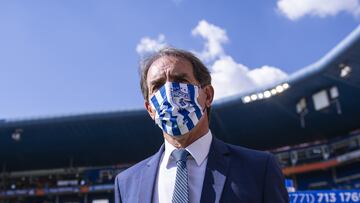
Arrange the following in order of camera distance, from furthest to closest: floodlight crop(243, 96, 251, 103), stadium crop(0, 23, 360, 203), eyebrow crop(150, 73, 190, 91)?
floodlight crop(243, 96, 251, 103)
stadium crop(0, 23, 360, 203)
eyebrow crop(150, 73, 190, 91)

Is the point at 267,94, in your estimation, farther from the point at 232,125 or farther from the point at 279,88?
the point at 232,125

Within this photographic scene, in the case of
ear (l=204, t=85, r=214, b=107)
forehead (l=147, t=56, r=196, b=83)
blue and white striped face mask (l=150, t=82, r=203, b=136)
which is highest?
forehead (l=147, t=56, r=196, b=83)

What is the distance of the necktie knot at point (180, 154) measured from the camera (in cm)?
211

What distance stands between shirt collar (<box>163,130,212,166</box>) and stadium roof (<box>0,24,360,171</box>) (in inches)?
797

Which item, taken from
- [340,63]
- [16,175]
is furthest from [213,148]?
[16,175]

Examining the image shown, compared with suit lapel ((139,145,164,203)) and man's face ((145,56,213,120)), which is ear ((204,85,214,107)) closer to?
man's face ((145,56,213,120))

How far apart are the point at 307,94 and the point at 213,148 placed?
2537 cm

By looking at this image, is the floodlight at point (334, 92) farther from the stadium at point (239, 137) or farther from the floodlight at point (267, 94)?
the floodlight at point (267, 94)

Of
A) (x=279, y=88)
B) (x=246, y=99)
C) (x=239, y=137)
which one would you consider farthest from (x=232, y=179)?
(x=239, y=137)

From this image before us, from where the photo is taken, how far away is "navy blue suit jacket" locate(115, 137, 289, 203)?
1.95m

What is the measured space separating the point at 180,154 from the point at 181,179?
0.47 feet

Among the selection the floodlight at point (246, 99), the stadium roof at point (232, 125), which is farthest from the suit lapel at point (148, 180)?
the floodlight at point (246, 99)

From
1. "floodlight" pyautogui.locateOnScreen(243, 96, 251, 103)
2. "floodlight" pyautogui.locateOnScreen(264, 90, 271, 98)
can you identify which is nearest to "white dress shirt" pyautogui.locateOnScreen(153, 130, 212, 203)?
"floodlight" pyautogui.locateOnScreen(264, 90, 271, 98)

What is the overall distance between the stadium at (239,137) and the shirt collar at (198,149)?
20460 mm
